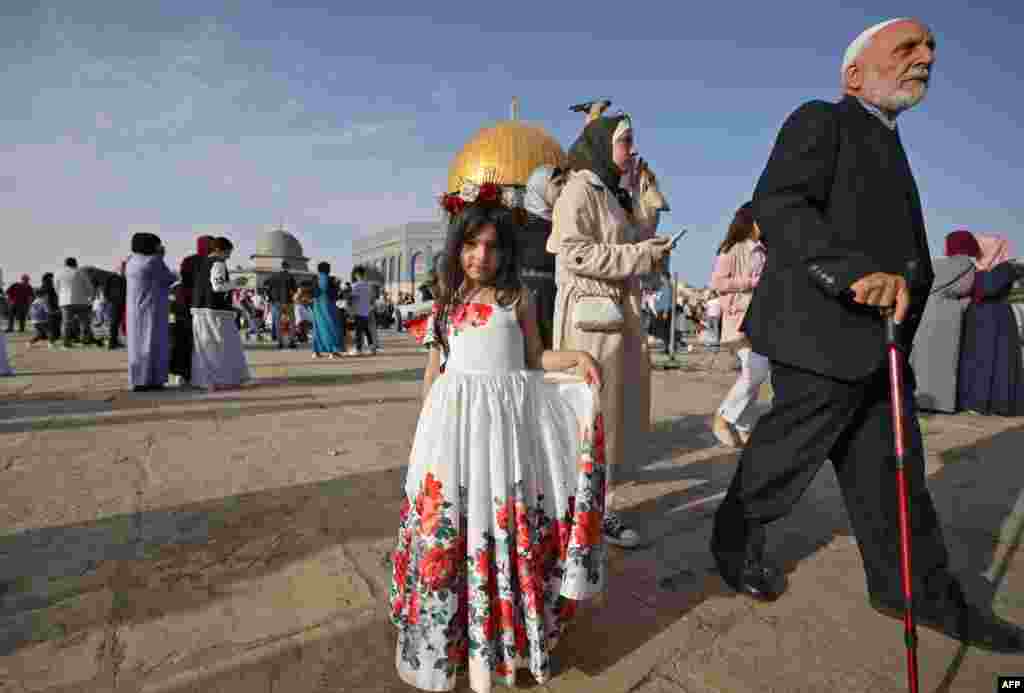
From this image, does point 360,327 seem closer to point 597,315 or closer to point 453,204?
point 597,315

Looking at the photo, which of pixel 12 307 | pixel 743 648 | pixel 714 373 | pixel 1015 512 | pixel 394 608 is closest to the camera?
pixel 394 608

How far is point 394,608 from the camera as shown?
161 cm

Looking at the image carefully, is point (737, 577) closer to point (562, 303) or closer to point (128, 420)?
point (562, 303)

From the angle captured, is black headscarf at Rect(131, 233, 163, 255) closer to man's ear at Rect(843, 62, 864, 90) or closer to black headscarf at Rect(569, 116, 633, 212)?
black headscarf at Rect(569, 116, 633, 212)

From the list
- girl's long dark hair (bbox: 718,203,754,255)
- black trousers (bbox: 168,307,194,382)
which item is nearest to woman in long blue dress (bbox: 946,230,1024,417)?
girl's long dark hair (bbox: 718,203,754,255)

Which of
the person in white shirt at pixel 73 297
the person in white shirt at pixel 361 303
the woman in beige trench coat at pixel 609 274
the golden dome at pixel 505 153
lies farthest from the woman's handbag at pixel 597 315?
the golden dome at pixel 505 153

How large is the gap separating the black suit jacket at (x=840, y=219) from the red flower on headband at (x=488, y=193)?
975mm

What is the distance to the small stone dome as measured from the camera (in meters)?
73.4

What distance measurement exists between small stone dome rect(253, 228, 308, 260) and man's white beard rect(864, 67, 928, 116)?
79.0 metres

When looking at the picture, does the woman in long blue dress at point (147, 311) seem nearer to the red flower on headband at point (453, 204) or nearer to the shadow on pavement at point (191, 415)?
the shadow on pavement at point (191, 415)

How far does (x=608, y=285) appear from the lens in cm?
252

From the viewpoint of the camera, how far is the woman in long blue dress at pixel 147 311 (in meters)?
6.54

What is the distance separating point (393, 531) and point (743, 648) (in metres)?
1.60

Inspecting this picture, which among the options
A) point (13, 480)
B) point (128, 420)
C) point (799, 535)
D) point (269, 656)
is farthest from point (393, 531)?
point (128, 420)
